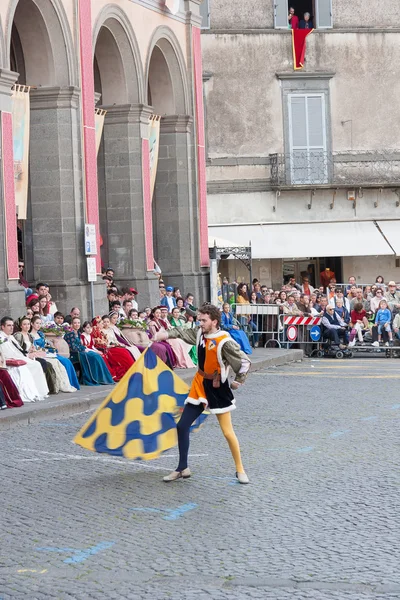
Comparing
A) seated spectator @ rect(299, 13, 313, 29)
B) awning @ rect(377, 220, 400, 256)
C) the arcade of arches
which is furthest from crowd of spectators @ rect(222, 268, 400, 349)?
seated spectator @ rect(299, 13, 313, 29)

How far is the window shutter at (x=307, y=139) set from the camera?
40250 millimetres

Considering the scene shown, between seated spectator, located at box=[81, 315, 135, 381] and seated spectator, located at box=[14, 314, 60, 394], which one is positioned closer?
seated spectator, located at box=[14, 314, 60, 394]

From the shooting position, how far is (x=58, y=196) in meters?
24.5

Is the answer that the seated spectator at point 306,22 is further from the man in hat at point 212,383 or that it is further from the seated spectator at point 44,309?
the man in hat at point 212,383

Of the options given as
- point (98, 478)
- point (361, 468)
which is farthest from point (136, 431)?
point (361, 468)

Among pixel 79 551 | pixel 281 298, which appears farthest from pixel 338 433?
pixel 281 298

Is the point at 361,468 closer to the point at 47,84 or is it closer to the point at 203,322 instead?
the point at 203,322

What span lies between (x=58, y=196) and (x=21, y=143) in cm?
163

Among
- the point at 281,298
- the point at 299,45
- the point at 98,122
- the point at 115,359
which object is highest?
the point at 299,45

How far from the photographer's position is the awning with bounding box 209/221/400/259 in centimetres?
3919

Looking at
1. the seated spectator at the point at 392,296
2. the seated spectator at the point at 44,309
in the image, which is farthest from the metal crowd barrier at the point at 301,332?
the seated spectator at the point at 44,309

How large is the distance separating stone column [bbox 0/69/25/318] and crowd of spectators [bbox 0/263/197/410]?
0.42 m

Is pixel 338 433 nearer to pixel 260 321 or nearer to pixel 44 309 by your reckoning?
pixel 44 309

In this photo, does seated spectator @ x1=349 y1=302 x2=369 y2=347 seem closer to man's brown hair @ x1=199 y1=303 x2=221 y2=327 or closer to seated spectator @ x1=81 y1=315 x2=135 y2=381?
seated spectator @ x1=81 y1=315 x2=135 y2=381
